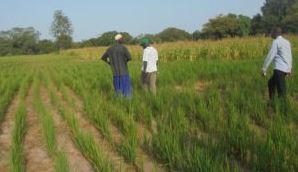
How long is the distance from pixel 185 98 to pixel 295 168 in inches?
166

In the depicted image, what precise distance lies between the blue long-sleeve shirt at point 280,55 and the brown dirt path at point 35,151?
12.6ft

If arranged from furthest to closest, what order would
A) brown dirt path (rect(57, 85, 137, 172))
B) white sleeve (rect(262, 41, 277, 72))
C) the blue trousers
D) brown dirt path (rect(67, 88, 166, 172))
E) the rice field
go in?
the blue trousers, white sleeve (rect(262, 41, 277, 72)), brown dirt path (rect(57, 85, 137, 172)), brown dirt path (rect(67, 88, 166, 172)), the rice field

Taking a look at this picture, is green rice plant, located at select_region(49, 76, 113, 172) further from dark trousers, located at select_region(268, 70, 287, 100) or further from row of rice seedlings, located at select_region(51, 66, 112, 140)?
dark trousers, located at select_region(268, 70, 287, 100)

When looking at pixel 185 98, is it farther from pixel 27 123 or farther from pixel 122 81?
pixel 27 123

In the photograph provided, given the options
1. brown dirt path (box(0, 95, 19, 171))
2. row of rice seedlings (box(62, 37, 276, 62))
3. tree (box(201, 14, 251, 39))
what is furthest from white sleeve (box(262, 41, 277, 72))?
tree (box(201, 14, 251, 39))

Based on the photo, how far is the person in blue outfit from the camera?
345 inches

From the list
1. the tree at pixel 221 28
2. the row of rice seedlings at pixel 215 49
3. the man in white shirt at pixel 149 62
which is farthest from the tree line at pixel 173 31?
the man in white shirt at pixel 149 62

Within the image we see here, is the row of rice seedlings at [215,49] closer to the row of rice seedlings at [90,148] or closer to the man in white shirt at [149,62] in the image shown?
the man in white shirt at [149,62]

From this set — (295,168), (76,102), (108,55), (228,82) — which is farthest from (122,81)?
(295,168)

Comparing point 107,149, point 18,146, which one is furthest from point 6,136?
point 107,149

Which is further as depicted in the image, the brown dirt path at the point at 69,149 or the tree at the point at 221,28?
the tree at the point at 221,28

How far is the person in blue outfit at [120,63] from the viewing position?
345 inches

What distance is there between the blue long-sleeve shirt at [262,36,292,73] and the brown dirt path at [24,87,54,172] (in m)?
3.84

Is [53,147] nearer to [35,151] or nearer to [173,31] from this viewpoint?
[35,151]
